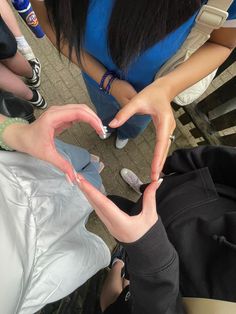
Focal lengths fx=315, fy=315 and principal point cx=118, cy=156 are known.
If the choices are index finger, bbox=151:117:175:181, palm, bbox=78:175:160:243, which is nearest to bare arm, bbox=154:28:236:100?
index finger, bbox=151:117:175:181

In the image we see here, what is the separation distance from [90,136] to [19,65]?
1.82 feet

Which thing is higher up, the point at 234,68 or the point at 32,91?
the point at 32,91

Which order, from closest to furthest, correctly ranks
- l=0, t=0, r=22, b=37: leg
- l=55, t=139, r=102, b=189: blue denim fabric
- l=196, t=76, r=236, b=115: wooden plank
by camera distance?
l=55, t=139, r=102, b=189: blue denim fabric < l=196, t=76, r=236, b=115: wooden plank < l=0, t=0, r=22, b=37: leg

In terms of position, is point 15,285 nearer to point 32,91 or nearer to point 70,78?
point 32,91

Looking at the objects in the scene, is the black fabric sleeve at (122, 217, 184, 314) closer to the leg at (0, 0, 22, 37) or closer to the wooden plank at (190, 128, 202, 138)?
the wooden plank at (190, 128, 202, 138)

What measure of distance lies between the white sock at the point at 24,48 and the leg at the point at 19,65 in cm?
16

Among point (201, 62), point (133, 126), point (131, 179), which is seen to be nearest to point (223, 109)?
point (133, 126)

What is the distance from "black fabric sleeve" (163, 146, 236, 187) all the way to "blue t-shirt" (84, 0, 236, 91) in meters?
0.29

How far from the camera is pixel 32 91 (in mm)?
1770

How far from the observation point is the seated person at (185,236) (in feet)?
2.32

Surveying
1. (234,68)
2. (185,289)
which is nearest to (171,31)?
(185,289)

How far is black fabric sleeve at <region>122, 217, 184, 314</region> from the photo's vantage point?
0.71m

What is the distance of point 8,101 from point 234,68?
1.49 m

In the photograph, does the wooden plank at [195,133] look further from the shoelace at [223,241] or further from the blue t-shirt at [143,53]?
the shoelace at [223,241]
